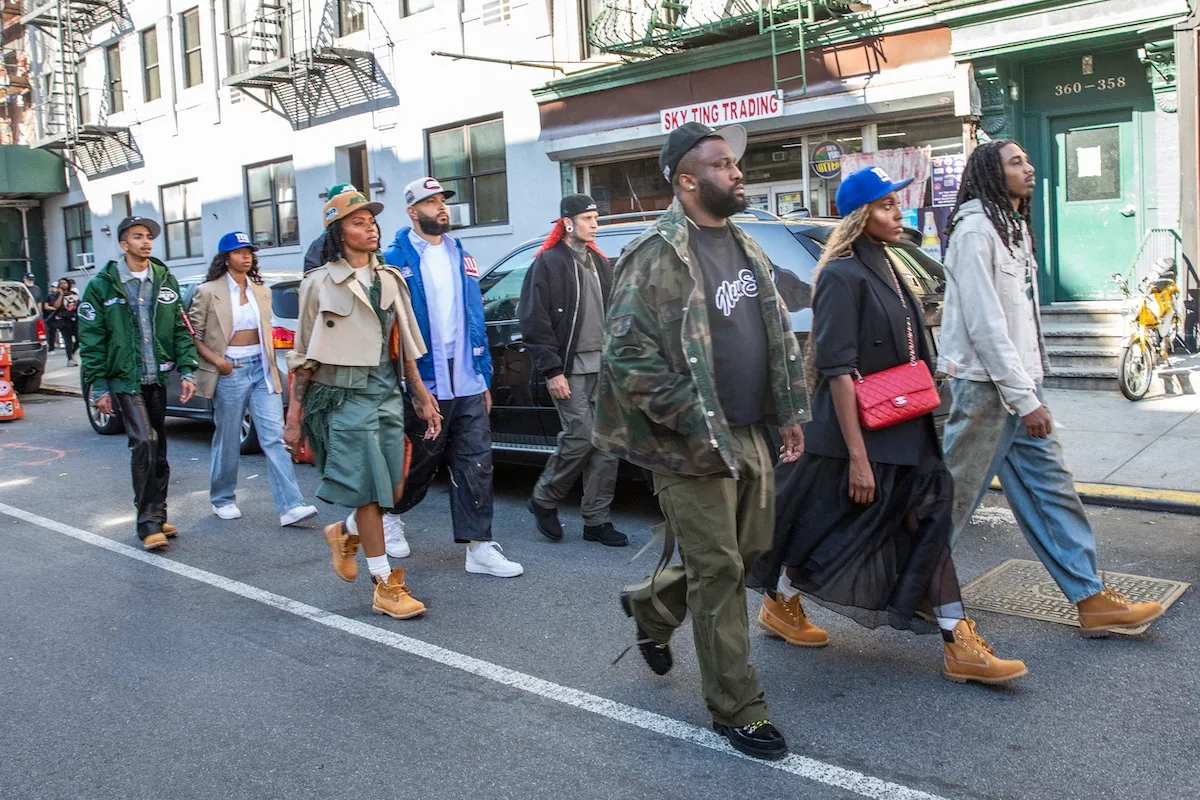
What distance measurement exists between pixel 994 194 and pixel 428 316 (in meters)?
2.79

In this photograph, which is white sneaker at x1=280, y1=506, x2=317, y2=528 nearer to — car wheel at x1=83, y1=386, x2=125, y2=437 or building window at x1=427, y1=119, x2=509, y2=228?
car wheel at x1=83, y1=386, x2=125, y2=437

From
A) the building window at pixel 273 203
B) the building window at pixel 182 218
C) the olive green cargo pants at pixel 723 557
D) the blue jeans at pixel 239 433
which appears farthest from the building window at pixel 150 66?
the olive green cargo pants at pixel 723 557

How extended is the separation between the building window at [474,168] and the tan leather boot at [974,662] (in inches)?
548

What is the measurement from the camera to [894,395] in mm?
4059

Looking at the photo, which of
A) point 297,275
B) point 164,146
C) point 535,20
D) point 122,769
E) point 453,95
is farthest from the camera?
point 164,146

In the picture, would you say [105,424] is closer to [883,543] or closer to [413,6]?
[413,6]

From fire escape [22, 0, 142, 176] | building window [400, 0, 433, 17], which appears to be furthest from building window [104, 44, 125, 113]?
building window [400, 0, 433, 17]

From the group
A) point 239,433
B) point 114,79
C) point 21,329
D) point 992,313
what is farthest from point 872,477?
point 114,79

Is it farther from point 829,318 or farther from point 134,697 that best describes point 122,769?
point 829,318

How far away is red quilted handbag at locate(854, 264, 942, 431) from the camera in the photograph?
13.3 feet

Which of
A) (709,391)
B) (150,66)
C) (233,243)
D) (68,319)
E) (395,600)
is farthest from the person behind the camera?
(150,66)

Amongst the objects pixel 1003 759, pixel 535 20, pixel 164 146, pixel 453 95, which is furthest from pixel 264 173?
pixel 1003 759

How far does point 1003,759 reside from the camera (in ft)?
11.5

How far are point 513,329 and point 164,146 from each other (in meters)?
20.3
